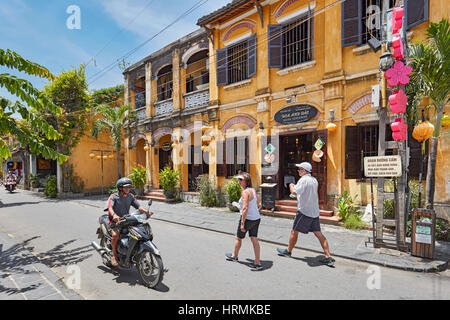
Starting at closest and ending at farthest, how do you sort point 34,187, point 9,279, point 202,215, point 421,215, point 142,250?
point 142,250, point 9,279, point 421,215, point 202,215, point 34,187

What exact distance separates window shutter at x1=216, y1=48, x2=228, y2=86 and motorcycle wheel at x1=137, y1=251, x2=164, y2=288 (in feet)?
28.9

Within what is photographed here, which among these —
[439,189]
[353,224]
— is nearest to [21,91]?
[353,224]

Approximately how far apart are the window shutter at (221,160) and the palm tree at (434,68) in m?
7.17

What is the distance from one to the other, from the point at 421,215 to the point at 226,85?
8.61 metres

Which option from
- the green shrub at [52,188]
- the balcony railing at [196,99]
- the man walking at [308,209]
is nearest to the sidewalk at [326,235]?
the man walking at [308,209]

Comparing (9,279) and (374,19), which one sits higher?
(374,19)

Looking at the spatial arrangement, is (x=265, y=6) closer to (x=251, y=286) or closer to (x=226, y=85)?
(x=226, y=85)

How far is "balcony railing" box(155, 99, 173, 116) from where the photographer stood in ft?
44.4

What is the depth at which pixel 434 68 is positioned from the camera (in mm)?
5059

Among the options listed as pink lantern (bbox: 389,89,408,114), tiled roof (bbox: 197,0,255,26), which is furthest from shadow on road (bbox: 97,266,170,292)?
tiled roof (bbox: 197,0,255,26)

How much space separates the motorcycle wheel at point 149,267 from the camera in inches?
143

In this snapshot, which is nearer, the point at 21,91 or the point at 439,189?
the point at 21,91

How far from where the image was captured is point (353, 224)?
22.8ft
